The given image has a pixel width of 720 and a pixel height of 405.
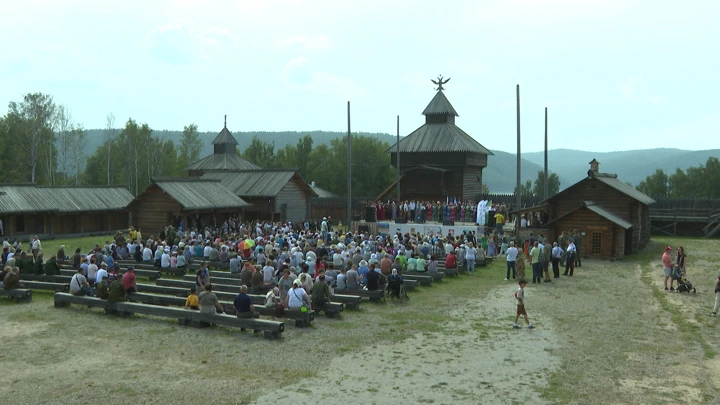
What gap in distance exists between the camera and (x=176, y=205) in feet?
135

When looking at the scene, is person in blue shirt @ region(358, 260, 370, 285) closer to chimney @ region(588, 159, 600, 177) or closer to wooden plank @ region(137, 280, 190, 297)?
wooden plank @ region(137, 280, 190, 297)

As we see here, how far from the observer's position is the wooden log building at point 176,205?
41272 millimetres

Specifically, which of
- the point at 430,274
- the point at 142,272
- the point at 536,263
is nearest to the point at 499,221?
the point at 536,263

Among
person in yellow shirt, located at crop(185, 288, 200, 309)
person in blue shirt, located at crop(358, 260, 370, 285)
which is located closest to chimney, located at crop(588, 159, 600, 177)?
person in blue shirt, located at crop(358, 260, 370, 285)

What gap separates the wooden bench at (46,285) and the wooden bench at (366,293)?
9.54m

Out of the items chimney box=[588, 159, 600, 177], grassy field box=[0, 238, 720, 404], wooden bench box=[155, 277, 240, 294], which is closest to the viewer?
grassy field box=[0, 238, 720, 404]

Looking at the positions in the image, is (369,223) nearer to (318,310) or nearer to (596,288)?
(596,288)

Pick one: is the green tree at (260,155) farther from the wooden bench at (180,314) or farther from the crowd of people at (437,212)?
the wooden bench at (180,314)

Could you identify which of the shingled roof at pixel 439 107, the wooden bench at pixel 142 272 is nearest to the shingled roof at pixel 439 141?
the shingled roof at pixel 439 107

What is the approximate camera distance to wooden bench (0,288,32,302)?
20.3 meters

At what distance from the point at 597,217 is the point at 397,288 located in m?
16.7

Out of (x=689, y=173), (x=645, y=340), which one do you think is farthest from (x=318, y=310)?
(x=689, y=173)

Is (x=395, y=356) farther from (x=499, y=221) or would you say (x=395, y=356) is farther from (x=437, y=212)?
(x=437, y=212)

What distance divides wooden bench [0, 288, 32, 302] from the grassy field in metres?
0.31
